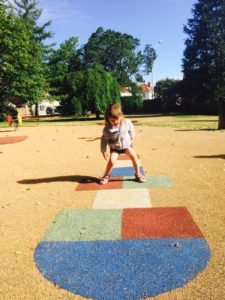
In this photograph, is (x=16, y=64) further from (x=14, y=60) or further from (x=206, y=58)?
(x=206, y=58)

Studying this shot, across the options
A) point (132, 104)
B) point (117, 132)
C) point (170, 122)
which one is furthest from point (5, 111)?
point (117, 132)

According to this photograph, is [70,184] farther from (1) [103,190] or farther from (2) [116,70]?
(2) [116,70]

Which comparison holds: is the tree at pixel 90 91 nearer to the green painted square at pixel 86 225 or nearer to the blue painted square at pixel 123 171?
the blue painted square at pixel 123 171

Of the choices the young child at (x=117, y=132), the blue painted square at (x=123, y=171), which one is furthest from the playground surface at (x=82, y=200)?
the young child at (x=117, y=132)

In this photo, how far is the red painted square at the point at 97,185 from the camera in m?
5.95

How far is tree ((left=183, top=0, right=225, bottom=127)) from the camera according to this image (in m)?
42.3

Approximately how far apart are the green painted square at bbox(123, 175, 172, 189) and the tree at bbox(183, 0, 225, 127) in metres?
37.9

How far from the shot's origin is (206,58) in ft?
144

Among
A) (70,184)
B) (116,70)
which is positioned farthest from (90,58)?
(70,184)

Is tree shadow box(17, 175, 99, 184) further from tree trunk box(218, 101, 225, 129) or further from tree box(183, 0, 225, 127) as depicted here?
tree box(183, 0, 225, 127)

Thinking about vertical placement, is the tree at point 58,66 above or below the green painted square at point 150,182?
above

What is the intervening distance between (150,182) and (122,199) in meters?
1.17

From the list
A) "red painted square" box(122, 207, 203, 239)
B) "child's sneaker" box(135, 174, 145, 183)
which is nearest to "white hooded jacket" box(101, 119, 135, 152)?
"child's sneaker" box(135, 174, 145, 183)

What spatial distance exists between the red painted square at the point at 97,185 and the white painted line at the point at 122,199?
0.90 feet
